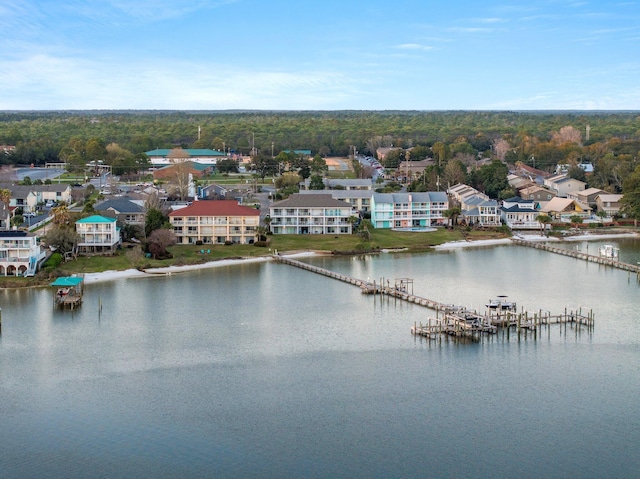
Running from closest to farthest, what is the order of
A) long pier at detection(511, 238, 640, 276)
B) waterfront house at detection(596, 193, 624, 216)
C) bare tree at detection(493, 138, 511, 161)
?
long pier at detection(511, 238, 640, 276), waterfront house at detection(596, 193, 624, 216), bare tree at detection(493, 138, 511, 161)

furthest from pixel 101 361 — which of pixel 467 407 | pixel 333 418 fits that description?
pixel 467 407

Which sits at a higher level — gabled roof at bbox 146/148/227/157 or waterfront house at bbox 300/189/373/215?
gabled roof at bbox 146/148/227/157

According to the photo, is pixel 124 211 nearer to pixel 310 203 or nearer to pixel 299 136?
pixel 310 203

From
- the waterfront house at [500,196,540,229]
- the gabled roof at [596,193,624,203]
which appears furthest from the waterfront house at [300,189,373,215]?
the gabled roof at [596,193,624,203]

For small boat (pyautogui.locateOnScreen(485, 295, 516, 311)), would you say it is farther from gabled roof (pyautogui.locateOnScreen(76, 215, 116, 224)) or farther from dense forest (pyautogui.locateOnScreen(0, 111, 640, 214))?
dense forest (pyautogui.locateOnScreen(0, 111, 640, 214))

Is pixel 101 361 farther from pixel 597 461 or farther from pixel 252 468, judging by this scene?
pixel 597 461

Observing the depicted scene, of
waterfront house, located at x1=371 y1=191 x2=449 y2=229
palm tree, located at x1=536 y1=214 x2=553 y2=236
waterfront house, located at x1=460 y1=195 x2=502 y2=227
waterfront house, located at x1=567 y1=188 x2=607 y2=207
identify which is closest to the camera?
waterfront house, located at x1=371 y1=191 x2=449 y2=229

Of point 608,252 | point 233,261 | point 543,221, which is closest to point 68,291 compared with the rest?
point 233,261
